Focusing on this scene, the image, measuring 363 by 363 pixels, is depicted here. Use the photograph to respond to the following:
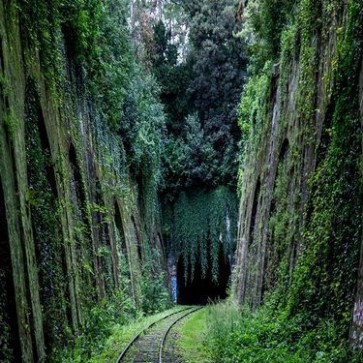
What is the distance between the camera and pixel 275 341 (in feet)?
28.5

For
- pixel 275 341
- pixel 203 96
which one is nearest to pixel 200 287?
pixel 203 96

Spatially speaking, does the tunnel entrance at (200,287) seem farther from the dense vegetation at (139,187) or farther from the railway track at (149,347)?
the railway track at (149,347)

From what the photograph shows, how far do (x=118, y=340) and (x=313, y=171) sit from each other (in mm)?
6725

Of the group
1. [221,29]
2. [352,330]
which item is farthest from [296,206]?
[221,29]

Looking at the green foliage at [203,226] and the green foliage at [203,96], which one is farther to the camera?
the green foliage at [203,96]

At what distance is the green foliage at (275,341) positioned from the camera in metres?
6.75

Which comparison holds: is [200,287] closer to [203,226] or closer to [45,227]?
[203,226]

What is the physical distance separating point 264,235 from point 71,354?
6.52 meters

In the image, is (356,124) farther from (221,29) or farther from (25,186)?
(221,29)

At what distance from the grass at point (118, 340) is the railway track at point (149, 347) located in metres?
0.16

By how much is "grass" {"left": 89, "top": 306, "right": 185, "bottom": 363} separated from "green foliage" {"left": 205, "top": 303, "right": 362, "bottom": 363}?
213 centimetres

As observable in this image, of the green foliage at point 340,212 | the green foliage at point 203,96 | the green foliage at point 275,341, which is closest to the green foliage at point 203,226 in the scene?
the green foliage at point 203,96

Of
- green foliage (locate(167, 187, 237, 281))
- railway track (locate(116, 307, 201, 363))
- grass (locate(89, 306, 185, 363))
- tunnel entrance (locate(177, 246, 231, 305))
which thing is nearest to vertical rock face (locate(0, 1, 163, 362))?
grass (locate(89, 306, 185, 363))

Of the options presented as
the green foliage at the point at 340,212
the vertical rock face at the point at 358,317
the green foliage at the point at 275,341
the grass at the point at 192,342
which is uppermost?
the green foliage at the point at 340,212
